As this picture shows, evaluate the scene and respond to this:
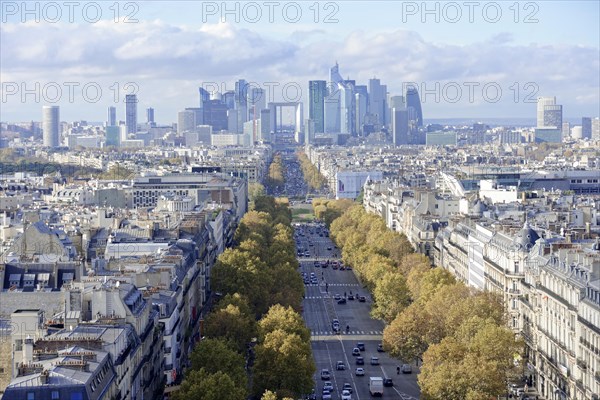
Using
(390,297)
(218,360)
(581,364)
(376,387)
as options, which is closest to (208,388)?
(218,360)

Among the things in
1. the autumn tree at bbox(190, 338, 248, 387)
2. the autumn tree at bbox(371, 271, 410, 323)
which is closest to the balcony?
the autumn tree at bbox(190, 338, 248, 387)

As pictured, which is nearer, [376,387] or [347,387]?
[376,387]

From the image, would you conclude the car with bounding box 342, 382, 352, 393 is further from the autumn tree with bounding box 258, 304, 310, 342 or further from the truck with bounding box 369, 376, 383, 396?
the autumn tree with bounding box 258, 304, 310, 342

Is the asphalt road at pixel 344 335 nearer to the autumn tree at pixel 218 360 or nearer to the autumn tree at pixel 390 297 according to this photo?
the autumn tree at pixel 390 297

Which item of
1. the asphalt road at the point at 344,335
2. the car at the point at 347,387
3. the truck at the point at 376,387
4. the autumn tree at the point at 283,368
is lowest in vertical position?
the asphalt road at the point at 344,335

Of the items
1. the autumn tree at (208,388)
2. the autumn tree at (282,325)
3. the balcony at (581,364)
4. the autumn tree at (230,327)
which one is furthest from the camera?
the autumn tree at (230,327)

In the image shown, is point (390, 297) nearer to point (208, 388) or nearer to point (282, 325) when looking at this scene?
point (282, 325)

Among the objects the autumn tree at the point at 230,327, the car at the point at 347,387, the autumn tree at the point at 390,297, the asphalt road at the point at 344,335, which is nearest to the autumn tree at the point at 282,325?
the autumn tree at the point at 230,327

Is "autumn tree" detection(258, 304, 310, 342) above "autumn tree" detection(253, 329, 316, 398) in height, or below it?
above
